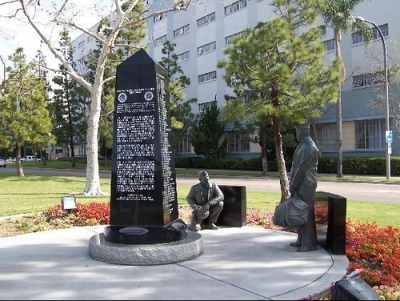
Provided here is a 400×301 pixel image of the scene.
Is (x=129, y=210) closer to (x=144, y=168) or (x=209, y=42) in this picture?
(x=144, y=168)

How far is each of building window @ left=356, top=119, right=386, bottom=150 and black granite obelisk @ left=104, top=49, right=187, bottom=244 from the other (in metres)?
28.4

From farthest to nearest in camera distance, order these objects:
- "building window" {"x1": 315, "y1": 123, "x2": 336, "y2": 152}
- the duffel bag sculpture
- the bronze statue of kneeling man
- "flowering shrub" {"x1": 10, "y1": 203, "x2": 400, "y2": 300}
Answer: "building window" {"x1": 315, "y1": 123, "x2": 336, "y2": 152}, the bronze statue of kneeling man, the duffel bag sculpture, "flowering shrub" {"x1": 10, "y1": 203, "x2": 400, "y2": 300}

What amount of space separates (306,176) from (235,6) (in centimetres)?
3886

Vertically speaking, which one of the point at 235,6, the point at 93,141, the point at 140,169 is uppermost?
the point at 235,6

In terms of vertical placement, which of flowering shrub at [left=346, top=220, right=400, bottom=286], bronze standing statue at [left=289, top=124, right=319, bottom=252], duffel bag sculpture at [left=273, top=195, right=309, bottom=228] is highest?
bronze standing statue at [left=289, top=124, right=319, bottom=252]

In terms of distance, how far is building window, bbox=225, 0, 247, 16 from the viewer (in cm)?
4166

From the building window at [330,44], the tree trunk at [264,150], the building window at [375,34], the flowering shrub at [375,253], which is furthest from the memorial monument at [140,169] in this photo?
the building window at [330,44]

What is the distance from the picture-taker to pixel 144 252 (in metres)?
5.92

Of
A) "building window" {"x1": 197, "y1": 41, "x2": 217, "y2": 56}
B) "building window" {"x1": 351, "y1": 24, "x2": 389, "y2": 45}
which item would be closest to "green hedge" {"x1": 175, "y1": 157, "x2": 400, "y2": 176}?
"building window" {"x1": 351, "y1": 24, "x2": 389, "y2": 45}

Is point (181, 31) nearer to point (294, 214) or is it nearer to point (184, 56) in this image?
point (184, 56)

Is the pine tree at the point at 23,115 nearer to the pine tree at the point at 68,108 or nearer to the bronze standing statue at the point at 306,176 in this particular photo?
the pine tree at the point at 68,108

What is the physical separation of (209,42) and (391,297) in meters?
42.8

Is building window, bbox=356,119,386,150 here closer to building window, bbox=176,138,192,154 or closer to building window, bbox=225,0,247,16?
building window, bbox=225,0,247,16

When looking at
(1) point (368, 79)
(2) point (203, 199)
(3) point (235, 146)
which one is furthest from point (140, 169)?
(3) point (235, 146)
